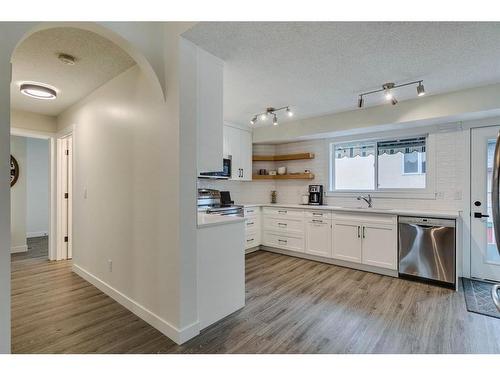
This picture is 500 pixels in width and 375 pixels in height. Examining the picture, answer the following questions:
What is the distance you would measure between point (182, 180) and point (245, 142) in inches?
122

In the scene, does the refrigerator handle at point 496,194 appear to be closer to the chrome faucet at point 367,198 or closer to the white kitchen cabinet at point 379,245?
the white kitchen cabinet at point 379,245

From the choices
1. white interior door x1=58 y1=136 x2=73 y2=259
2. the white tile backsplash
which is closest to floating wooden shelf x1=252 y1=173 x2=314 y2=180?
the white tile backsplash

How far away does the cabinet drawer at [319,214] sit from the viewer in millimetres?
3948

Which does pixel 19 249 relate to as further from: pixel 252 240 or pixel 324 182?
pixel 324 182

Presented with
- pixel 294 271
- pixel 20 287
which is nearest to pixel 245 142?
pixel 294 271

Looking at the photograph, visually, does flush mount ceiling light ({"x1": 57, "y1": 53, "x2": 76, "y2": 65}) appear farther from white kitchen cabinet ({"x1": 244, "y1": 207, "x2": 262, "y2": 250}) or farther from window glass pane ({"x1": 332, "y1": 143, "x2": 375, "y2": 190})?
window glass pane ({"x1": 332, "y1": 143, "x2": 375, "y2": 190})

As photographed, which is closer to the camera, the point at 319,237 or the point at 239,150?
the point at 319,237

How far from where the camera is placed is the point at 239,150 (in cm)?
473

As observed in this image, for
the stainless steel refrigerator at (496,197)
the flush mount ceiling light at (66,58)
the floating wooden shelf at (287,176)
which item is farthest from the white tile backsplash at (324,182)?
the stainless steel refrigerator at (496,197)

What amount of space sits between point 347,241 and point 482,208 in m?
1.69

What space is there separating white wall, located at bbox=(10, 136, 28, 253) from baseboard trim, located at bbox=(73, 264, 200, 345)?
2897 millimetres

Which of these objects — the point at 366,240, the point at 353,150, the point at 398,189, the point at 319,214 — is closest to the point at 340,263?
the point at 366,240

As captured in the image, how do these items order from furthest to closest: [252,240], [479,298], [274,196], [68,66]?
[274,196]
[252,240]
[479,298]
[68,66]
